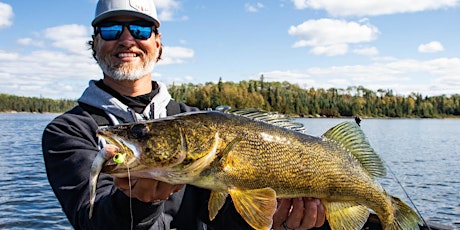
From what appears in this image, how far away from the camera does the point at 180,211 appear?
3.87 meters

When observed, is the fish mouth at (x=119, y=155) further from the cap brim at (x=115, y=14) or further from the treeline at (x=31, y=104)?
the treeline at (x=31, y=104)

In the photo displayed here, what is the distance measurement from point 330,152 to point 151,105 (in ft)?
5.68

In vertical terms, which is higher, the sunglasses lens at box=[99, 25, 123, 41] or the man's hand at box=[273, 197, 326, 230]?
the sunglasses lens at box=[99, 25, 123, 41]

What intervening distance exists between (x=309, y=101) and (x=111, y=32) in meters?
132

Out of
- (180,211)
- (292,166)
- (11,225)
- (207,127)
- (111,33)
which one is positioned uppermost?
(111,33)

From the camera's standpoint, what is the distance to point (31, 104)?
185125 millimetres

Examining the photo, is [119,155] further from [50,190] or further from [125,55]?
[50,190]

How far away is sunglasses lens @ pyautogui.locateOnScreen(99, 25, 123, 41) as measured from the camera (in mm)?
4188

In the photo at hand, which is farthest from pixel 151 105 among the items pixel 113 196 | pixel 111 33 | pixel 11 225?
pixel 11 225

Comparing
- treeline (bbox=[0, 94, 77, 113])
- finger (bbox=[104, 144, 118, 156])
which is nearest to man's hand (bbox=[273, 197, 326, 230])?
finger (bbox=[104, 144, 118, 156])

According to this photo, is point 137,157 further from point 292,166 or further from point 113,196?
point 292,166

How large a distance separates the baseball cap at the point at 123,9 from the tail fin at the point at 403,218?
275cm

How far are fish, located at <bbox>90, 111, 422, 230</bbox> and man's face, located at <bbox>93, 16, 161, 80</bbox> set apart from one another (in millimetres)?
1545

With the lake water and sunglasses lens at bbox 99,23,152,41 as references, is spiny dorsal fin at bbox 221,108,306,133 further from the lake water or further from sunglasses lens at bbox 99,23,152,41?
the lake water
